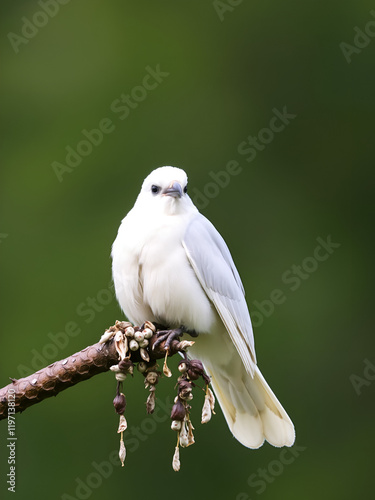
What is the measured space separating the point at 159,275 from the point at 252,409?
37.5 inches

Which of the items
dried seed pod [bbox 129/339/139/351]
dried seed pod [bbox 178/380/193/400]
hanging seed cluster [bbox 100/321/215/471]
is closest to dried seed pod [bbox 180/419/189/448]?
hanging seed cluster [bbox 100/321/215/471]

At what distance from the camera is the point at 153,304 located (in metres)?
3.88

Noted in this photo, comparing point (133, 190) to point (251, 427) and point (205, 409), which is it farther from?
point (205, 409)

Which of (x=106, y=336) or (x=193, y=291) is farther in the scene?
(x=193, y=291)

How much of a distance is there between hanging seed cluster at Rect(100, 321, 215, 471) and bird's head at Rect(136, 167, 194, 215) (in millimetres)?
845

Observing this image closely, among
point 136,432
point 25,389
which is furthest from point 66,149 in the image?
point 25,389

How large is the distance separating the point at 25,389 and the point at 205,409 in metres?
0.71

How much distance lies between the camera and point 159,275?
12.6 ft

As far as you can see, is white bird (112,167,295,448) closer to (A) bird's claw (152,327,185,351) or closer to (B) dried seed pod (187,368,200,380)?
(A) bird's claw (152,327,185,351)

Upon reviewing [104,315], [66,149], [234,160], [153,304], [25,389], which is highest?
[66,149]

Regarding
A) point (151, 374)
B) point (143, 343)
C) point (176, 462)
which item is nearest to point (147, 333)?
point (143, 343)

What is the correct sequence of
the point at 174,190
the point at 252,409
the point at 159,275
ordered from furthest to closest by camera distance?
the point at 252,409
the point at 174,190
the point at 159,275

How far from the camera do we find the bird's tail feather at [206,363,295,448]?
13.8 ft

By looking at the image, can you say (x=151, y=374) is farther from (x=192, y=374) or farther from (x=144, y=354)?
(x=192, y=374)
